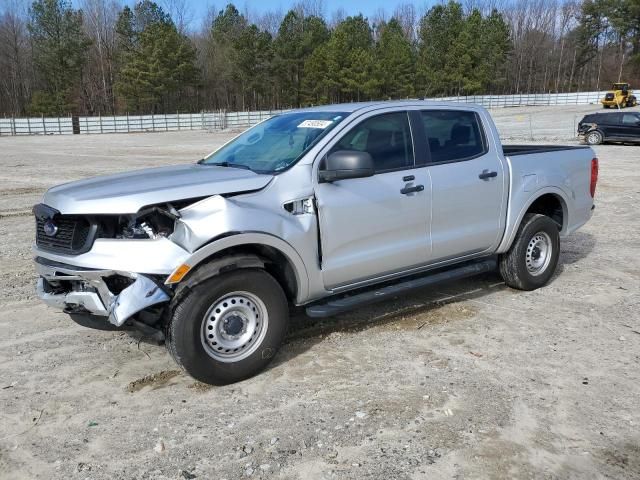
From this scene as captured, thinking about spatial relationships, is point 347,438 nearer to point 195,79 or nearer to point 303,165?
point 303,165

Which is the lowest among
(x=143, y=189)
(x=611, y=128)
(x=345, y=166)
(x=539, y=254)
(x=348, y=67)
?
(x=539, y=254)

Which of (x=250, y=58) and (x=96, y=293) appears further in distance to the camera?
(x=250, y=58)

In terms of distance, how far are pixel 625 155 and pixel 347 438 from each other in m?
21.5

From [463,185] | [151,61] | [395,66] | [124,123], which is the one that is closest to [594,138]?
[463,185]

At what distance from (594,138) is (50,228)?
88.3ft

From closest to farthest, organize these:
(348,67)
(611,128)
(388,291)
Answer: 1. (388,291)
2. (611,128)
3. (348,67)

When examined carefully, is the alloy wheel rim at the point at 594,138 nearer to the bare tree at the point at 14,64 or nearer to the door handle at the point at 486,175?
the door handle at the point at 486,175

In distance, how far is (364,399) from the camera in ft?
12.7

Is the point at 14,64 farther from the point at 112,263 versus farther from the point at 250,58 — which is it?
the point at 112,263

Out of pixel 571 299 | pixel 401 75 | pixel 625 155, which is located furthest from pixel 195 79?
pixel 571 299

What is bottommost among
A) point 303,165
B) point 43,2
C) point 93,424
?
point 93,424

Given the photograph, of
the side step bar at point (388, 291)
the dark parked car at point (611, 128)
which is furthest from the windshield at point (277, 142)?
the dark parked car at point (611, 128)

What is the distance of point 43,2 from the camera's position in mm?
68438

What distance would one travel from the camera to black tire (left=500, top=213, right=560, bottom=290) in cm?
586
